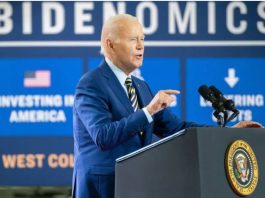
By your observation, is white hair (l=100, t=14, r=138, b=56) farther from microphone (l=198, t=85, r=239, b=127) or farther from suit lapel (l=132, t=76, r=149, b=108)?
microphone (l=198, t=85, r=239, b=127)

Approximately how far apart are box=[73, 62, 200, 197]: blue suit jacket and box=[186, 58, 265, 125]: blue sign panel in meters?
1.85

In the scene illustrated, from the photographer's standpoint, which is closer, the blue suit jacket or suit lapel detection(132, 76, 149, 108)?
the blue suit jacket

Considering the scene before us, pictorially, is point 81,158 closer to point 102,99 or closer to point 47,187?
point 102,99

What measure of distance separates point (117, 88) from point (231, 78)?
205 centimetres

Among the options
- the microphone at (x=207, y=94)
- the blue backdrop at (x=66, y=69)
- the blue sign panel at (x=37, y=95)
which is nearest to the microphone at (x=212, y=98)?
the microphone at (x=207, y=94)

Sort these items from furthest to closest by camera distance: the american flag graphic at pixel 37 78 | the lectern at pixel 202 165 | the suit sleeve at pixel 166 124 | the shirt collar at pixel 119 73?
1. the american flag graphic at pixel 37 78
2. the suit sleeve at pixel 166 124
3. the shirt collar at pixel 119 73
4. the lectern at pixel 202 165

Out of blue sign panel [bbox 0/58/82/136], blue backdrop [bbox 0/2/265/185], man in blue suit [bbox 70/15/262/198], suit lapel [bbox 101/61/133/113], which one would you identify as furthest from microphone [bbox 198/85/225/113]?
blue sign panel [bbox 0/58/82/136]

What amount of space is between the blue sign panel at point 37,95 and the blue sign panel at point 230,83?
79cm

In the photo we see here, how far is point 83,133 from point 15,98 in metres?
1.96

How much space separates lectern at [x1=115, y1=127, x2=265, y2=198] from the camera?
100 inches

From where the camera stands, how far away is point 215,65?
5.05 meters

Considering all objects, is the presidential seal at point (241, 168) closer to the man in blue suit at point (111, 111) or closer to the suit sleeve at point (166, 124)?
the man in blue suit at point (111, 111)

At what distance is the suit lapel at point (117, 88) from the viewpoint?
10.2 ft

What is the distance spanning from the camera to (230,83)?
5031 millimetres
